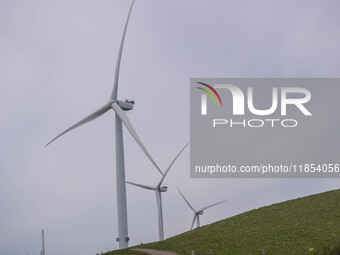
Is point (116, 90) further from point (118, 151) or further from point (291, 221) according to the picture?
point (291, 221)

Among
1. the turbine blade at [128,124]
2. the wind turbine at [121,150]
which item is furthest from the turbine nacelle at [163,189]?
the turbine blade at [128,124]

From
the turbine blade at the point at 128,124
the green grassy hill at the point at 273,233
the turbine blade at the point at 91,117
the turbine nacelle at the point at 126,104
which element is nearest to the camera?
the turbine blade at the point at 128,124

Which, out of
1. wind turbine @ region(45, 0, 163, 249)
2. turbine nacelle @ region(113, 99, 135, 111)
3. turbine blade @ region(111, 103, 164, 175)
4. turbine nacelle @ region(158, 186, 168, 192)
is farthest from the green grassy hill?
turbine nacelle @ region(158, 186, 168, 192)

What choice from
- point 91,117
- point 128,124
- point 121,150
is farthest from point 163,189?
point 128,124

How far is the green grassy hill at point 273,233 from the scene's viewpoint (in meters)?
53.6

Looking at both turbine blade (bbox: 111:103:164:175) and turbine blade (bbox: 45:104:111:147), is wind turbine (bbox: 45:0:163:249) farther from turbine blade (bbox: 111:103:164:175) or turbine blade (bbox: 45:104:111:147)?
turbine blade (bbox: 45:104:111:147)

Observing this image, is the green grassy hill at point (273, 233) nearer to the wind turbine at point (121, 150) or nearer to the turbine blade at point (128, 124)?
the wind turbine at point (121, 150)

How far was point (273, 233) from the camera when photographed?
5997 cm

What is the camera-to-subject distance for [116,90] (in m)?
58.6

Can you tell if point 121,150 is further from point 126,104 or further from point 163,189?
point 163,189

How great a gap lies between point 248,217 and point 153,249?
Answer: 785 inches

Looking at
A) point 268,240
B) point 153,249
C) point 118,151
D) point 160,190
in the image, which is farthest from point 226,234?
point 160,190

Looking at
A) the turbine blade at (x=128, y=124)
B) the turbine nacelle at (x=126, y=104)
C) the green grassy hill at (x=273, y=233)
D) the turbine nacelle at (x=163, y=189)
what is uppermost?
the turbine nacelle at (x=126, y=104)

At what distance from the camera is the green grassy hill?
2111 inches
